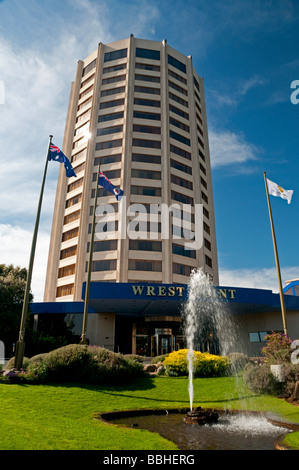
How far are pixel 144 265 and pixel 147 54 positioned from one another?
38487 mm

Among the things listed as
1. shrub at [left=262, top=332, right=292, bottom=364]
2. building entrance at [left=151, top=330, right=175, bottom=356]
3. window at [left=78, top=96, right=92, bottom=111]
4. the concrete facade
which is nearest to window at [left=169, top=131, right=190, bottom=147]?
the concrete facade

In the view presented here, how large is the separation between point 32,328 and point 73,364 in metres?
23.5

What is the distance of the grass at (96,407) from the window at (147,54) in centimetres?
5471

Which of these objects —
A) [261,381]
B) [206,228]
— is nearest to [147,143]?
[206,228]

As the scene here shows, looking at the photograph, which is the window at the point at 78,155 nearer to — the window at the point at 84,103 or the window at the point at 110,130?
the window at the point at 110,130

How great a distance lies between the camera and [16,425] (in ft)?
25.9

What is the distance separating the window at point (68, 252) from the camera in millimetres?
46438

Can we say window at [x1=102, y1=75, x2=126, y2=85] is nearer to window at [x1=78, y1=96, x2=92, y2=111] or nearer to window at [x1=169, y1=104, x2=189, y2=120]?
window at [x1=78, y1=96, x2=92, y2=111]

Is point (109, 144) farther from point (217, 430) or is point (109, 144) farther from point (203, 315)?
point (217, 430)

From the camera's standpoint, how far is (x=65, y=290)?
149ft

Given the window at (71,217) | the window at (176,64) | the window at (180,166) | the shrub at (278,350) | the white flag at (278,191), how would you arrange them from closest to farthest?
1. the shrub at (278,350)
2. the white flag at (278,191)
3. the window at (71,217)
4. the window at (180,166)
5. the window at (176,64)

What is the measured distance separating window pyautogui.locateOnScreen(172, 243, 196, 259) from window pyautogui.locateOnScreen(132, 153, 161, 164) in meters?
13.7

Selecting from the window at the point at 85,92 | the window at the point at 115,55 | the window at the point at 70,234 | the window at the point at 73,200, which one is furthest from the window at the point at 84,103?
the window at the point at 70,234

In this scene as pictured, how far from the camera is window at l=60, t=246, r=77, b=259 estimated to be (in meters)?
46.4
